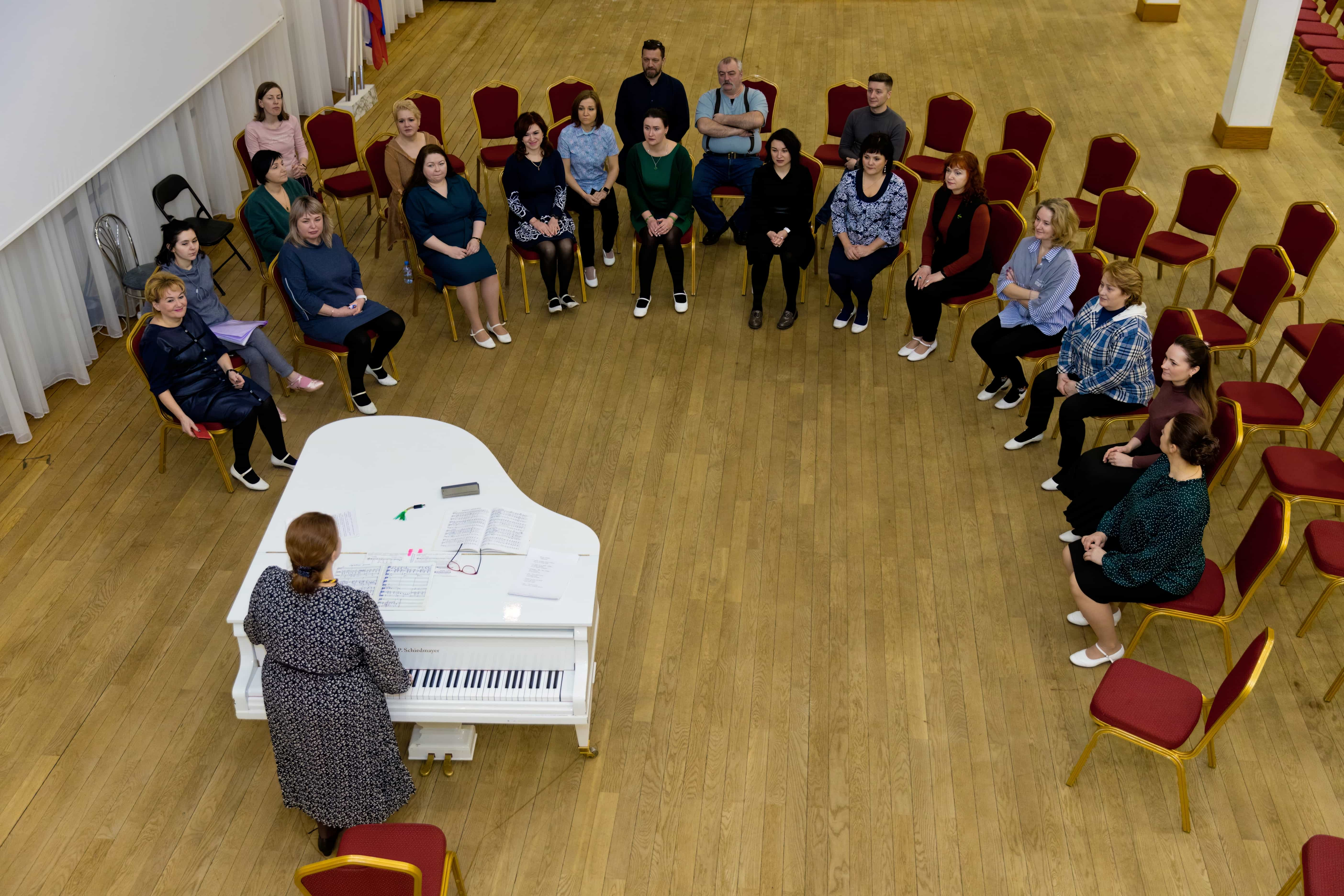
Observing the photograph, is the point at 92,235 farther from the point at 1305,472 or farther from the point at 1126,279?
the point at 1305,472

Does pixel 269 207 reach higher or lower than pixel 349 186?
higher

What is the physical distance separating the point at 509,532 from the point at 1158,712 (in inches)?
101

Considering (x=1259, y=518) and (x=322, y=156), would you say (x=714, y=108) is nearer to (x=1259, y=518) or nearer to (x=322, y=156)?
(x=322, y=156)

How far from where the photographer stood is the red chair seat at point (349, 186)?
763cm

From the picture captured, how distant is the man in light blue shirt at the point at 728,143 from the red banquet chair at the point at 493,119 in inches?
61.6

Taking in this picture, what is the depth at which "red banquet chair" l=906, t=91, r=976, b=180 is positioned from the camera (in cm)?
784

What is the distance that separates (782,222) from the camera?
6.96 m

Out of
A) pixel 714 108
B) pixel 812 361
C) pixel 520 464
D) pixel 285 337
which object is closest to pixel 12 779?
pixel 520 464

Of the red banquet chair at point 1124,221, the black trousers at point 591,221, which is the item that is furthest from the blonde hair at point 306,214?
the red banquet chair at point 1124,221

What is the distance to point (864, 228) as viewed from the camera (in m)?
6.71

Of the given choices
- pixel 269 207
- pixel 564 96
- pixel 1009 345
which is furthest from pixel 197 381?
pixel 1009 345

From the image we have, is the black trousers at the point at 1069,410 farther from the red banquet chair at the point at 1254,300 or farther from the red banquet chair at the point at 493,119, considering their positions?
the red banquet chair at the point at 493,119

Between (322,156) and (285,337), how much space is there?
5.53ft

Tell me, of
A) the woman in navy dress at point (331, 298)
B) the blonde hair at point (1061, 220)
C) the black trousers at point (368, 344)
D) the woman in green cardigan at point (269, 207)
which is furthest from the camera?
the woman in green cardigan at point (269, 207)
